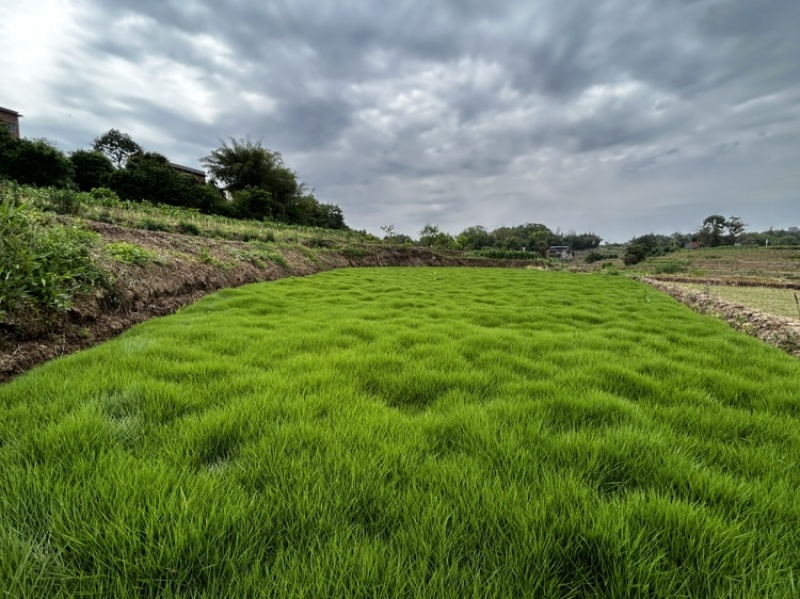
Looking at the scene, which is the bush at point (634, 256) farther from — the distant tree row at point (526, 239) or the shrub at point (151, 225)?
the shrub at point (151, 225)

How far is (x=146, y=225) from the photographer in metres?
10.8

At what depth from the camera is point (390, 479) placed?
1573 millimetres

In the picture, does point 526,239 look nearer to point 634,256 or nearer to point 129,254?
point 634,256

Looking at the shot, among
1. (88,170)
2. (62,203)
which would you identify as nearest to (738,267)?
(62,203)

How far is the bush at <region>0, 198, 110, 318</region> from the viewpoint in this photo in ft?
11.1

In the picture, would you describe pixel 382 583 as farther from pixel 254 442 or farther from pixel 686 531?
pixel 686 531

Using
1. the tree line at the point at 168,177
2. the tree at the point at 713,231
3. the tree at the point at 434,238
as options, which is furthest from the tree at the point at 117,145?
the tree at the point at 713,231

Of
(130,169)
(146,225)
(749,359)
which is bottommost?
(749,359)

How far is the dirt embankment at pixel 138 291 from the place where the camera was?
3328 mm

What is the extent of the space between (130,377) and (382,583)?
2527mm

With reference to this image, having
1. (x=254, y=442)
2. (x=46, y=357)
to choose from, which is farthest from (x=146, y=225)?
(x=254, y=442)

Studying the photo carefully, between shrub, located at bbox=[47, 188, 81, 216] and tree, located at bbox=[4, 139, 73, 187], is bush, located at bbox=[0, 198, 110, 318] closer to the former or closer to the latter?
shrub, located at bbox=[47, 188, 81, 216]

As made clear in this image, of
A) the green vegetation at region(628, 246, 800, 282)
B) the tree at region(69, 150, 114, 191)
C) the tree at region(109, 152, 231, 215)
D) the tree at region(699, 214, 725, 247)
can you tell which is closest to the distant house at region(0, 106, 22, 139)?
the tree at region(69, 150, 114, 191)

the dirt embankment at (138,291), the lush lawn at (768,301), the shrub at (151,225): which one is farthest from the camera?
the shrub at (151,225)
